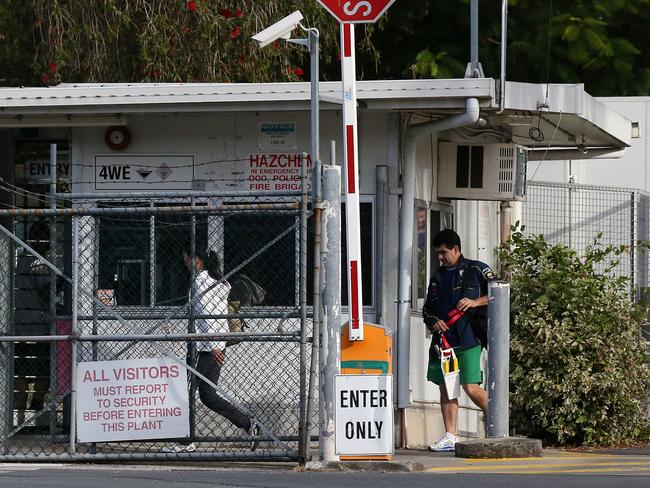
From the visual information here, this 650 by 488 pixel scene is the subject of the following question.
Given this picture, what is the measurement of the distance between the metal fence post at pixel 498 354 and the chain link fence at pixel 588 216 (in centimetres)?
554

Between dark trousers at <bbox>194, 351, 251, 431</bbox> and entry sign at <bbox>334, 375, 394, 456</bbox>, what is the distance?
120 centimetres

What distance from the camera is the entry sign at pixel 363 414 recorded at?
10.2m

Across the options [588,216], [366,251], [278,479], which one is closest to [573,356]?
[366,251]

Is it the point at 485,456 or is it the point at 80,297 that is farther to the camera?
the point at 80,297

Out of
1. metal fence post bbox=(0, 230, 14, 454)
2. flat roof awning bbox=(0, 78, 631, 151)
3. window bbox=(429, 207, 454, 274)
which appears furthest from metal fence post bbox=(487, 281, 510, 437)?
metal fence post bbox=(0, 230, 14, 454)

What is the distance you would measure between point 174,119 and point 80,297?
1919mm

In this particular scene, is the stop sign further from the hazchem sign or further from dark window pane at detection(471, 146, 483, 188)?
dark window pane at detection(471, 146, 483, 188)

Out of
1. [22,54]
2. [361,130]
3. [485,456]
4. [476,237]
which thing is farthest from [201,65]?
[485,456]

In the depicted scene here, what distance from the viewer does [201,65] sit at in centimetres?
1814

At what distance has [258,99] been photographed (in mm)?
11922

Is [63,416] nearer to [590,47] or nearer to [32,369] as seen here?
[32,369]

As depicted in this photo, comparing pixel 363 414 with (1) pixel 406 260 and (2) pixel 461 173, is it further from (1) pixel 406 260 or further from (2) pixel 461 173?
(2) pixel 461 173

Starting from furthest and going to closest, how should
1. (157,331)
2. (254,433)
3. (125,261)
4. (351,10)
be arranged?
(125,261) < (157,331) < (254,433) < (351,10)

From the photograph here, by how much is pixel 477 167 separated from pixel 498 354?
318cm
